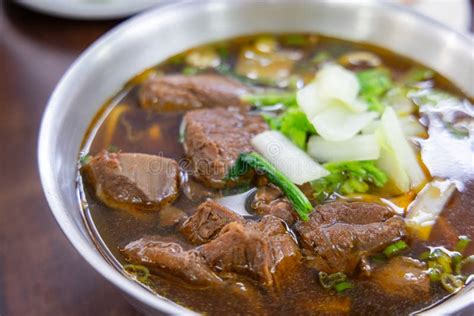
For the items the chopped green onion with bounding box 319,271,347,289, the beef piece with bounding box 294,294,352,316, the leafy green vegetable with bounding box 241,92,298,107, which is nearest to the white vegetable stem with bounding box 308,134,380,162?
the leafy green vegetable with bounding box 241,92,298,107

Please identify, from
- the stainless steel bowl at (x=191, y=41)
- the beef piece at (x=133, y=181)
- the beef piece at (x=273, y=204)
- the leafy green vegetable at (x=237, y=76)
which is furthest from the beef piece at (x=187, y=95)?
the beef piece at (x=273, y=204)

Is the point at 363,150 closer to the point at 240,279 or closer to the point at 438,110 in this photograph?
the point at 438,110

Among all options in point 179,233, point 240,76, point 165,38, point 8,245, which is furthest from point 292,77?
point 8,245

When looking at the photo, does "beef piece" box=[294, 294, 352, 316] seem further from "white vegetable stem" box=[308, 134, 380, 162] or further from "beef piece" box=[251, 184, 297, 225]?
"white vegetable stem" box=[308, 134, 380, 162]

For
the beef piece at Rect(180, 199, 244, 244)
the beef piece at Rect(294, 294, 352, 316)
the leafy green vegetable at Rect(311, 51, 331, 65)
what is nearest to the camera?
the beef piece at Rect(294, 294, 352, 316)

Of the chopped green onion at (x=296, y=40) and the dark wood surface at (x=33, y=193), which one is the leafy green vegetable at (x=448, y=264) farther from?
the chopped green onion at (x=296, y=40)

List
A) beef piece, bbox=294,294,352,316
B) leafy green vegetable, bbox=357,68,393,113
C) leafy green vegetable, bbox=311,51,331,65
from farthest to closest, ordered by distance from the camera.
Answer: leafy green vegetable, bbox=311,51,331,65
leafy green vegetable, bbox=357,68,393,113
beef piece, bbox=294,294,352,316
